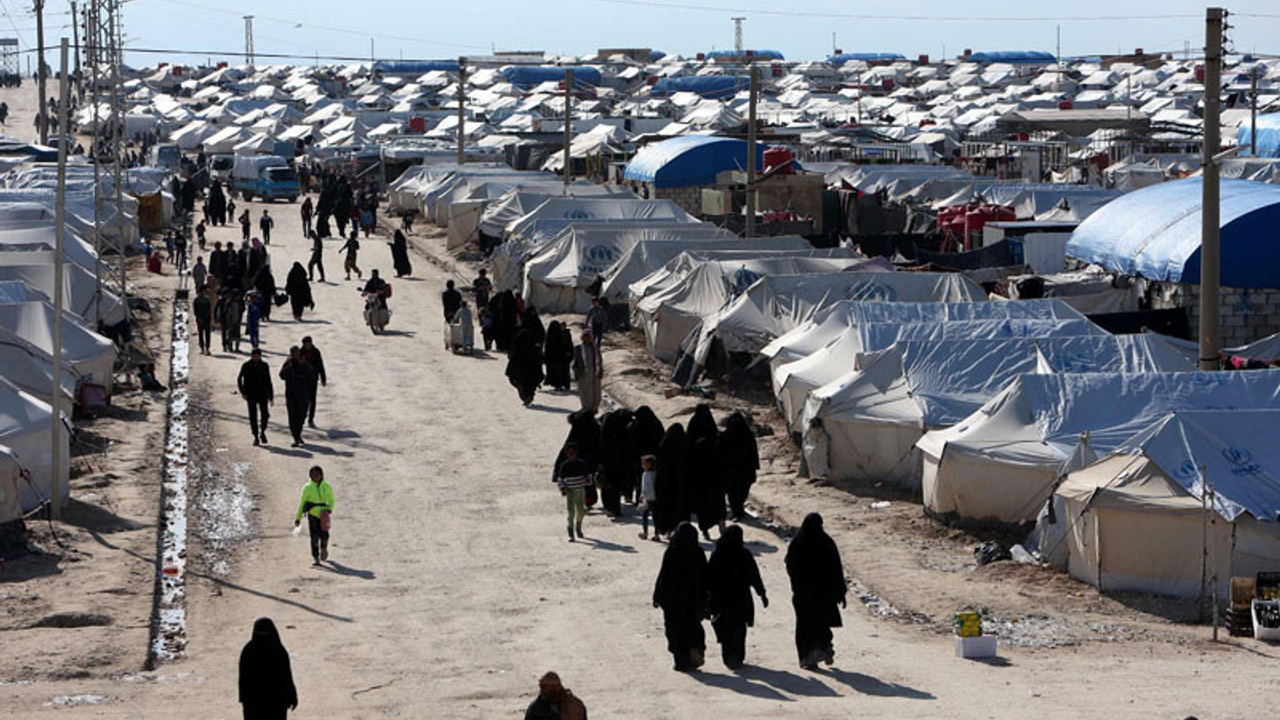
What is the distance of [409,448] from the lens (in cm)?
2172

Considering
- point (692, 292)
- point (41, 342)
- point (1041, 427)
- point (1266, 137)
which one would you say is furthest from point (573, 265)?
point (1266, 137)

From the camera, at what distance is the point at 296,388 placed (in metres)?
21.5

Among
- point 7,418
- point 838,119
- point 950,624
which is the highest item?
point 838,119

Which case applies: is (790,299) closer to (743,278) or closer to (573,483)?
(743,278)

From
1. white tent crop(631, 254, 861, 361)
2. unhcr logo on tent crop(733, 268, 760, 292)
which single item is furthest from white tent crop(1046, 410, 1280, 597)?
unhcr logo on tent crop(733, 268, 760, 292)

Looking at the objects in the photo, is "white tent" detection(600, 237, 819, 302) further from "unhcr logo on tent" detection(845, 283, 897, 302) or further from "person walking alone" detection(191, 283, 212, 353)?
"person walking alone" detection(191, 283, 212, 353)

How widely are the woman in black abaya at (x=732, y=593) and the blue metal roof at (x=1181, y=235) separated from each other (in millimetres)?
13491

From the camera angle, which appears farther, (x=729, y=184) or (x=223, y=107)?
(x=223, y=107)

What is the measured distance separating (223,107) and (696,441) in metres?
91.4

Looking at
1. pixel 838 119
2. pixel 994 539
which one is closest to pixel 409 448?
pixel 994 539

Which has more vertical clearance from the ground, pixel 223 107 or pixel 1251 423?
pixel 223 107

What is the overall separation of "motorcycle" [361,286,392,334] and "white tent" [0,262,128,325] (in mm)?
3884

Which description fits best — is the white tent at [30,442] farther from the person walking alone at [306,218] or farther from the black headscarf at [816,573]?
the person walking alone at [306,218]

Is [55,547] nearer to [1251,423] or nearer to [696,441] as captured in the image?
[696,441]
